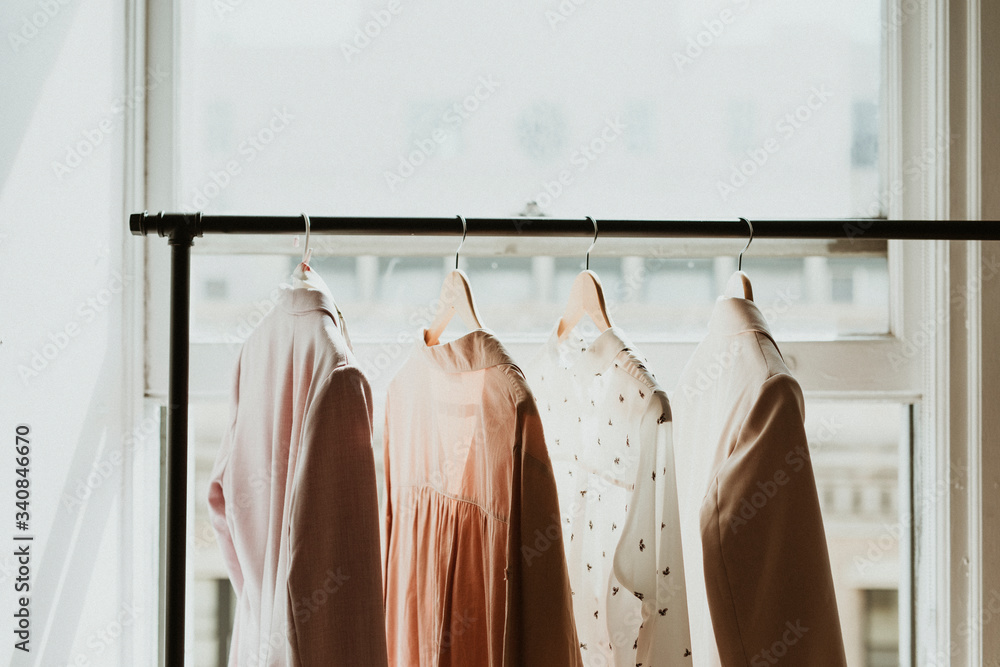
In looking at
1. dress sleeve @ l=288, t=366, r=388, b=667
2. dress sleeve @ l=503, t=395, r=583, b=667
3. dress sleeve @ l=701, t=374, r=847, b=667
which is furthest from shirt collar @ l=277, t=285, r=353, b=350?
dress sleeve @ l=701, t=374, r=847, b=667

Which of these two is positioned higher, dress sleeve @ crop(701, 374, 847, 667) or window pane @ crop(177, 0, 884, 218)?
window pane @ crop(177, 0, 884, 218)

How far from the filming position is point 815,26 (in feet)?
4.12

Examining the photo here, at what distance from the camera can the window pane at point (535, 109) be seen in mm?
1247

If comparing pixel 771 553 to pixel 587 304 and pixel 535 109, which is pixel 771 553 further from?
pixel 535 109

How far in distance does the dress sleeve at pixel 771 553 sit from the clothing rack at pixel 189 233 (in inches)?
9.2

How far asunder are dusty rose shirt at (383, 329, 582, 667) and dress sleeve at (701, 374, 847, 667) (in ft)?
0.55

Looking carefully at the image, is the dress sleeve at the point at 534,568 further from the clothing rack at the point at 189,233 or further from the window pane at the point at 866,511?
the window pane at the point at 866,511

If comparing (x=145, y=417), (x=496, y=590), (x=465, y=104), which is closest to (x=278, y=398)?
(x=496, y=590)

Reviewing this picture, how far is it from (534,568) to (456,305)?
0.33m

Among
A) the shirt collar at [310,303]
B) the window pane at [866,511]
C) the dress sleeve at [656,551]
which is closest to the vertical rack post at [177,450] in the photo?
the shirt collar at [310,303]

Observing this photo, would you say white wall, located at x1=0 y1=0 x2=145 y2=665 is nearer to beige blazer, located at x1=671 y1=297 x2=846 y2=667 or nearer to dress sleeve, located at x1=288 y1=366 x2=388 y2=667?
dress sleeve, located at x1=288 y1=366 x2=388 y2=667

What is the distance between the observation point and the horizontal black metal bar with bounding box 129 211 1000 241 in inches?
32.1

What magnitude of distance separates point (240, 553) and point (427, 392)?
302 mm

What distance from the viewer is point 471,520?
851 millimetres
